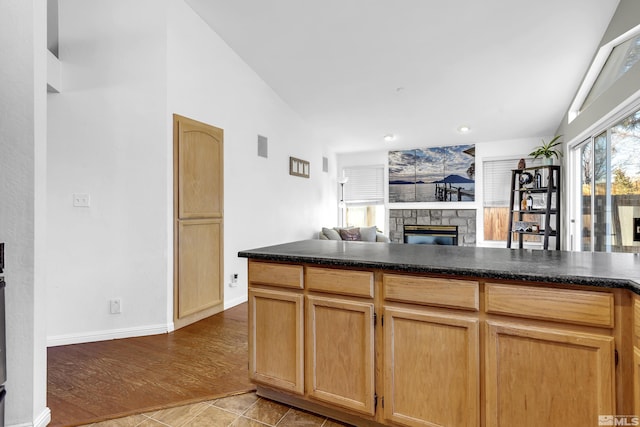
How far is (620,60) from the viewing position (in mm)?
3281

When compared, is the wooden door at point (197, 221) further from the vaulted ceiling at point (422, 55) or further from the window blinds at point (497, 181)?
the window blinds at point (497, 181)

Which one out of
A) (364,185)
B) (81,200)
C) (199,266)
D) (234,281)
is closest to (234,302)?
(234,281)

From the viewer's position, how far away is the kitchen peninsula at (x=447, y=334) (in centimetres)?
117

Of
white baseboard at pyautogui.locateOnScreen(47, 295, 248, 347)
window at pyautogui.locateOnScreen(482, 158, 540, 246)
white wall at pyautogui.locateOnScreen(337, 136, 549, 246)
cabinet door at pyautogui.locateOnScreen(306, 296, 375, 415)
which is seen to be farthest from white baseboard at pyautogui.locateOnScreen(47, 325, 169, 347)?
window at pyautogui.locateOnScreen(482, 158, 540, 246)

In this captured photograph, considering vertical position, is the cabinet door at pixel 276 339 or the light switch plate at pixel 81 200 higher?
the light switch plate at pixel 81 200

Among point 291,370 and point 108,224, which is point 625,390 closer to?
point 291,370

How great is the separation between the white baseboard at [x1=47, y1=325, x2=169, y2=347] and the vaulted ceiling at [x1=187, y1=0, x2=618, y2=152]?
10.4 feet

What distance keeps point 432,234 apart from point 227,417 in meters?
5.54

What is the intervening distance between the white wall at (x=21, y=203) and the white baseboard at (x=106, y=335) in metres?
1.19

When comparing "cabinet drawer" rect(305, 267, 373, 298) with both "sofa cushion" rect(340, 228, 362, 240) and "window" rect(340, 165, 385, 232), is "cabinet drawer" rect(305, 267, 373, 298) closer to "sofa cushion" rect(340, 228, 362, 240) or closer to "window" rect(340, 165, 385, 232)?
"sofa cushion" rect(340, 228, 362, 240)

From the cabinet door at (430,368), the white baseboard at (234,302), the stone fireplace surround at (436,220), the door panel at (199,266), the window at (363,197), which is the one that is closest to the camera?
the cabinet door at (430,368)

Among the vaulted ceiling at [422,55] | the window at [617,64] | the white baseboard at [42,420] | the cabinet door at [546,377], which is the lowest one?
the white baseboard at [42,420]

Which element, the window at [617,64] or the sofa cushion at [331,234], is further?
the sofa cushion at [331,234]

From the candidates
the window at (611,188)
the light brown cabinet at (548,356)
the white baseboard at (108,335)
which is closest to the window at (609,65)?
the window at (611,188)
